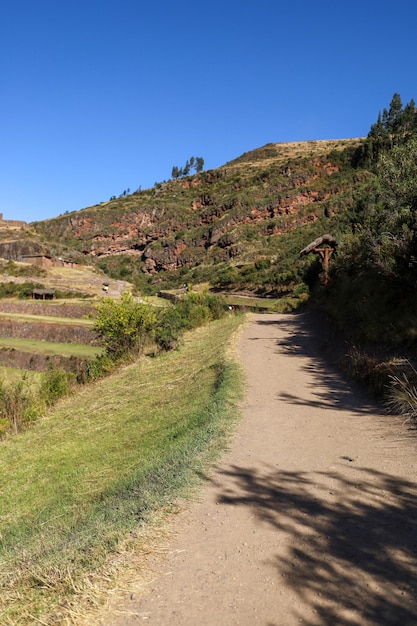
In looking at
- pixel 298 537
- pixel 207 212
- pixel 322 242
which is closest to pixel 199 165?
pixel 207 212

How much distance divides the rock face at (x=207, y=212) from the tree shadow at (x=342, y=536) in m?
58.7

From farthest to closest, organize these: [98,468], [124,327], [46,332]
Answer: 1. [46,332]
2. [124,327]
3. [98,468]

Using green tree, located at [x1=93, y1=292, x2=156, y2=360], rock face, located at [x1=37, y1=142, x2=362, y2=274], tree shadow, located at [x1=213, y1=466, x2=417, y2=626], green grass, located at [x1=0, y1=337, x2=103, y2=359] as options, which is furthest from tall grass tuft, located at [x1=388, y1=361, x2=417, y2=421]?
rock face, located at [x1=37, y1=142, x2=362, y2=274]

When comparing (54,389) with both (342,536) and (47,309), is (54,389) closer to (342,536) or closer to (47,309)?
(342,536)

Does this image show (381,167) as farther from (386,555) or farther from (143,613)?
(143,613)

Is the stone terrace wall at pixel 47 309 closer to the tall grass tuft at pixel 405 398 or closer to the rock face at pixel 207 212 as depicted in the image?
the rock face at pixel 207 212

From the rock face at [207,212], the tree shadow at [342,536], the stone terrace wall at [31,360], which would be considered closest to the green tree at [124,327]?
the stone terrace wall at [31,360]

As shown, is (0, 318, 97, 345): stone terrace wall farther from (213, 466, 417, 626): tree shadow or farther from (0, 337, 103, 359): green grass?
(213, 466, 417, 626): tree shadow

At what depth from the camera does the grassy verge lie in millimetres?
2795

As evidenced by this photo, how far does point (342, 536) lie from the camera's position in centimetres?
302

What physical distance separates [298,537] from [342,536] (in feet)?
0.99

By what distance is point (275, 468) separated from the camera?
441cm

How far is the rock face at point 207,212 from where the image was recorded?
70375mm

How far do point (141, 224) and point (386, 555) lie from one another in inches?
4032
